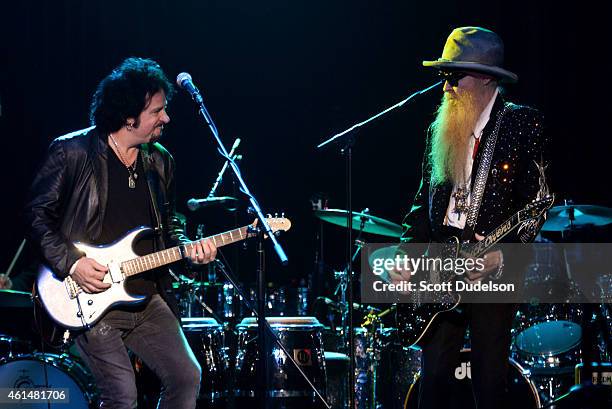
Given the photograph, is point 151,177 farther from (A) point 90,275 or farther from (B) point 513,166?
(B) point 513,166

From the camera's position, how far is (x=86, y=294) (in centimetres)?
391

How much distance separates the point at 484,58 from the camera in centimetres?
377

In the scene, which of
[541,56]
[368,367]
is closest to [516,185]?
[368,367]

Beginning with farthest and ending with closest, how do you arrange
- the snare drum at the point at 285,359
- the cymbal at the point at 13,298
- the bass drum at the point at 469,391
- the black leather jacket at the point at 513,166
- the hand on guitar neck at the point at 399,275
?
the snare drum at the point at 285,359
the cymbal at the point at 13,298
the bass drum at the point at 469,391
the hand on guitar neck at the point at 399,275
the black leather jacket at the point at 513,166

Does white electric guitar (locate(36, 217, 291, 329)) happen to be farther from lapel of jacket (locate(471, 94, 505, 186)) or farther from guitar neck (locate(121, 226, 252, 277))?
lapel of jacket (locate(471, 94, 505, 186))

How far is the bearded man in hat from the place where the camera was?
3449 mm

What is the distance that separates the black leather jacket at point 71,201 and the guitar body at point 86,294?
77 mm

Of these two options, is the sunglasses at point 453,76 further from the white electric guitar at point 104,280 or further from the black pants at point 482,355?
the white electric guitar at point 104,280

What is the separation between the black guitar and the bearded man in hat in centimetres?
5

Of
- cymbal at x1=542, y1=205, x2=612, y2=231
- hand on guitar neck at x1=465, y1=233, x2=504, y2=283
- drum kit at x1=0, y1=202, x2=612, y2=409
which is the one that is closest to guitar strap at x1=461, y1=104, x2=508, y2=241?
hand on guitar neck at x1=465, y1=233, x2=504, y2=283

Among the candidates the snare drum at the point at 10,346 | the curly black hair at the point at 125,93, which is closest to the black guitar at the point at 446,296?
the curly black hair at the point at 125,93

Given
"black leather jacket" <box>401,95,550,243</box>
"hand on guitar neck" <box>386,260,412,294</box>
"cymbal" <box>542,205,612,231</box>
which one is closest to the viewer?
"black leather jacket" <box>401,95,550,243</box>

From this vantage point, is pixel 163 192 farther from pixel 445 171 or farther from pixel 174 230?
pixel 445 171

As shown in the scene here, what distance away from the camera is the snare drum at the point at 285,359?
5891 millimetres
